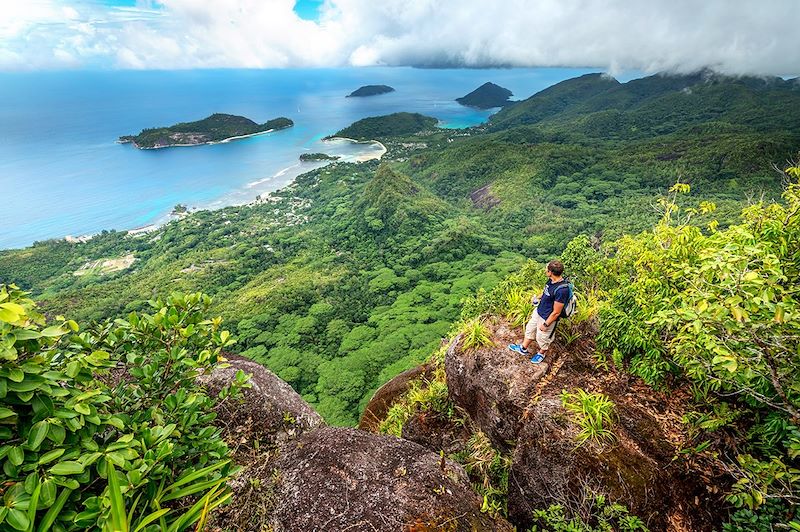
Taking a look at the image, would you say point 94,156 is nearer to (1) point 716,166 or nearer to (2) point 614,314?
(2) point 614,314

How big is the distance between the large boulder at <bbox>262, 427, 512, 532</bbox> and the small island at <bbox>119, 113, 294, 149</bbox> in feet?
604

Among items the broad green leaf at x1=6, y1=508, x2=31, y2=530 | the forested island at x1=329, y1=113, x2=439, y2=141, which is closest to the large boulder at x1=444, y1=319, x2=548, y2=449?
the broad green leaf at x1=6, y1=508, x2=31, y2=530

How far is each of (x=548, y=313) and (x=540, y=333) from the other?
38 centimetres

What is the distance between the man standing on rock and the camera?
5109 millimetres

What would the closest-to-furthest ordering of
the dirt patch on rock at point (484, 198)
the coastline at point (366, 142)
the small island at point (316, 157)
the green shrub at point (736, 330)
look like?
1. the green shrub at point (736, 330)
2. the dirt patch on rock at point (484, 198)
3. the small island at point (316, 157)
4. the coastline at point (366, 142)

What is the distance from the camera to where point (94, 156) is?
479 ft

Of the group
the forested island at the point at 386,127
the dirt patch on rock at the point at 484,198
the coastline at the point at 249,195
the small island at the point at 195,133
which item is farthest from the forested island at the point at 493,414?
the small island at the point at 195,133

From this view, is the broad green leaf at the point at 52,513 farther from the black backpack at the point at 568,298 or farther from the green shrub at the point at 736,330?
the black backpack at the point at 568,298

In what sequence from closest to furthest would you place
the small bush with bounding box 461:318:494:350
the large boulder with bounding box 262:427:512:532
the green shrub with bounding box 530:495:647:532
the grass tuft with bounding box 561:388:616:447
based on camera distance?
the large boulder with bounding box 262:427:512:532 < the green shrub with bounding box 530:495:647:532 < the grass tuft with bounding box 561:388:616:447 < the small bush with bounding box 461:318:494:350

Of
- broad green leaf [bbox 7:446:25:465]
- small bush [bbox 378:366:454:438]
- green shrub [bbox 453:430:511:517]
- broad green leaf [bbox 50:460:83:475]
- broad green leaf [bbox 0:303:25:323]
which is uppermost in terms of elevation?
broad green leaf [bbox 0:303:25:323]

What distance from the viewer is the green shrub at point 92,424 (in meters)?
1.83

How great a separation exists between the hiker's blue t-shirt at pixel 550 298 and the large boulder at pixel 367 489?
2.56m

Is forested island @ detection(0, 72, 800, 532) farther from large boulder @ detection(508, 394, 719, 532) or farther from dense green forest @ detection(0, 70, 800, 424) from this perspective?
dense green forest @ detection(0, 70, 800, 424)

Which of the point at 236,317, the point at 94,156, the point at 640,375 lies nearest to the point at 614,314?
the point at 640,375
